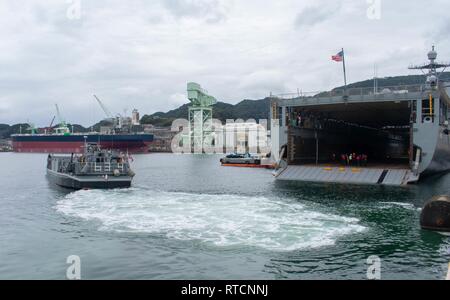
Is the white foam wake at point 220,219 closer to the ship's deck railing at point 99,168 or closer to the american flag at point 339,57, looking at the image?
the ship's deck railing at point 99,168

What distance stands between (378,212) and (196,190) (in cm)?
1694

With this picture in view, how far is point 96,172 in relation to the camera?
38156 millimetres

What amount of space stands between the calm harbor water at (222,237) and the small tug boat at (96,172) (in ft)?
17.1

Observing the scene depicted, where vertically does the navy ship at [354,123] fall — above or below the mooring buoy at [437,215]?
above

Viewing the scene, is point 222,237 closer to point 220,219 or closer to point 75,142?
point 220,219

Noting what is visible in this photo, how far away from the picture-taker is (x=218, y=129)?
179m

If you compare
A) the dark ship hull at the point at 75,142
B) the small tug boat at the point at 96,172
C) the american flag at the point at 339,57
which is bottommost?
the small tug boat at the point at 96,172

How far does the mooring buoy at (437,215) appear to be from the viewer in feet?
61.9

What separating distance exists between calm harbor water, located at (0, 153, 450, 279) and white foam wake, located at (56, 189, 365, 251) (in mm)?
55

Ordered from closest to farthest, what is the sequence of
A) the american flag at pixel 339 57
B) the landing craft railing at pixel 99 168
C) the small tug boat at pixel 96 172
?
the small tug boat at pixel 96 172 < the landing craft railing at pixel 99 168 < the american flag at pixel 339 57

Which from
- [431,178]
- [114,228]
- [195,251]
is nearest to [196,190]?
[114,228]
